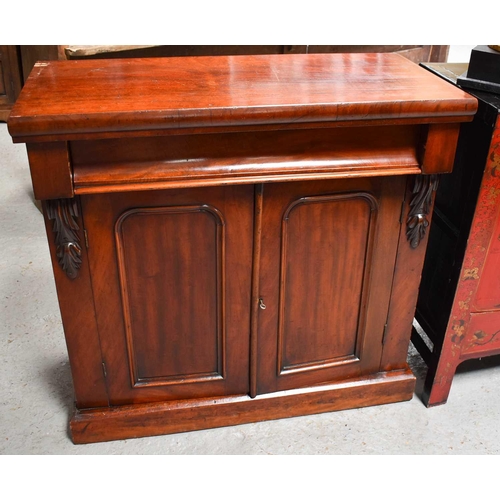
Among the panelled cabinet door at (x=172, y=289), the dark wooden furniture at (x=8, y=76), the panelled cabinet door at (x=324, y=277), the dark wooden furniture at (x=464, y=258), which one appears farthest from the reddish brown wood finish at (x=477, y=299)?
the dark wooden furniture at (x=8, y=76)

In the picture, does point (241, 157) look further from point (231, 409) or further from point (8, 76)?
point (8, 76)

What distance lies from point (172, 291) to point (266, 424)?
2.04 ft

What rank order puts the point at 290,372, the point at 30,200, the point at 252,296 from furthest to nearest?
1. the point at 30,200
2. the point at 290,372
3. the point at 252,296

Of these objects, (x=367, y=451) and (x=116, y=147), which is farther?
(x=367, y=451)

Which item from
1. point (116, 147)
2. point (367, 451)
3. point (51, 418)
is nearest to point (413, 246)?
point (367, 451)

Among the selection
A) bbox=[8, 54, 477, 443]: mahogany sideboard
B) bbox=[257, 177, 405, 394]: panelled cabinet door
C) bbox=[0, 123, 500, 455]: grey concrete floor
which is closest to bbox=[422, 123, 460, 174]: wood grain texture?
bbox=[8, 54, 477, 443]: mahogany sideboard

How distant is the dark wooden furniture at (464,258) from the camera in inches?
68.6

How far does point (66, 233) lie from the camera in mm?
1627

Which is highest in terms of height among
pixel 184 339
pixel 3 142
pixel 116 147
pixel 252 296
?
pixel 116 147

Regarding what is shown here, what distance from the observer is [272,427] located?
6.79 ft

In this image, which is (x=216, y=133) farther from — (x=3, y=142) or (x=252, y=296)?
(x=3, y=142)

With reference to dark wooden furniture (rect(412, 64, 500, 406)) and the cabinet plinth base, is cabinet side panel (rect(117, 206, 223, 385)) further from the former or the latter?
dark wooden furniture (rect(412, 64, 500, 406))

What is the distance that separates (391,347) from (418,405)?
0.26 meters

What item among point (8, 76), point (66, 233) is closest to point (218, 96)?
point (66, 233)
